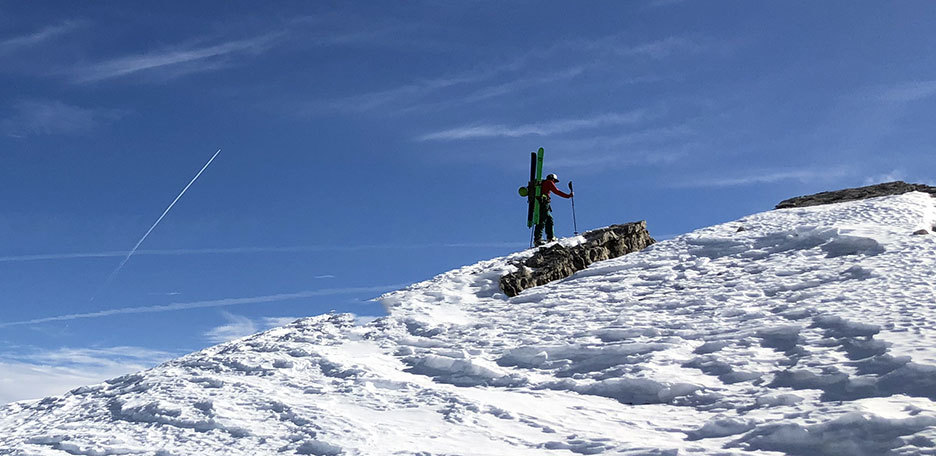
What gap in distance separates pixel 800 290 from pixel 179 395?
11410 mm

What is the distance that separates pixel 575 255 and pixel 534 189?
3.96 meters

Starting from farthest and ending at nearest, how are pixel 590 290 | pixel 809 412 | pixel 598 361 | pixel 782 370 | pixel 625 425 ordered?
1. pixel 590 290
2. pixel 598 361
3. pixel 782 370
4. pixel 625 425
5. pixel 809 412

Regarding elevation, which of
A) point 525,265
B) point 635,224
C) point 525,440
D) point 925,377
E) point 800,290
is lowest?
point 525,440

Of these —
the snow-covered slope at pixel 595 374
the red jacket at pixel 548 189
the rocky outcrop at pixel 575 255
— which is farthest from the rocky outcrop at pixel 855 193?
the red jacket at pixel 548 189

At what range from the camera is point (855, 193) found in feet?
74.1

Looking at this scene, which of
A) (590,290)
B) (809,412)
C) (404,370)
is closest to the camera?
(809,412)

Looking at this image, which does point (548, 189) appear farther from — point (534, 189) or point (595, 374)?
point (595, 374)

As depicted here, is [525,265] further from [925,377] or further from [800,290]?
[925,377]

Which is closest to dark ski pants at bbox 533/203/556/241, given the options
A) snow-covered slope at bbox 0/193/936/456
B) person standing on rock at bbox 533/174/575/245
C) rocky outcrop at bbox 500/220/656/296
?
person standing on rock at bbox 533/174/575/245

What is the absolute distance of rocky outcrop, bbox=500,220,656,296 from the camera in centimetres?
1783

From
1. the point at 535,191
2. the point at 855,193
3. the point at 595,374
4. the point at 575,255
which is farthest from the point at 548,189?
the point at 595,374

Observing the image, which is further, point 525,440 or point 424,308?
point 424,308

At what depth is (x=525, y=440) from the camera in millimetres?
8828

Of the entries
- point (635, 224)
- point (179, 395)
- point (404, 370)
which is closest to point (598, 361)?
point (404, 370)
